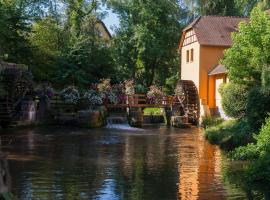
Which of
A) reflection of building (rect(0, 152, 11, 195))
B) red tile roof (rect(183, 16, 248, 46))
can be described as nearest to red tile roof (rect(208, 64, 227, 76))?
red tile roof (rect(183, 16, 248, 46))

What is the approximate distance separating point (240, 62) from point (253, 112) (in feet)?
23.0

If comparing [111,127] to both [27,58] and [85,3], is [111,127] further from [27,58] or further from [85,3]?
[85,3]

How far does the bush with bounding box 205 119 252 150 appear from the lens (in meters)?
18.6

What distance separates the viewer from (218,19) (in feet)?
112

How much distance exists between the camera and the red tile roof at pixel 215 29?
31.7 m

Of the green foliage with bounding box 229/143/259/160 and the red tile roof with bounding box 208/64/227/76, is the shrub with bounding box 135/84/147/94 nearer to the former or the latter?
the red tile roof with bounding box 208/64/227/76

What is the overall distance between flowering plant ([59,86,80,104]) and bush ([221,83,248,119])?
1183cm

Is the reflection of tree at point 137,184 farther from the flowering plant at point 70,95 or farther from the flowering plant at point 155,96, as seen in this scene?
the flowering plant at point 155,96

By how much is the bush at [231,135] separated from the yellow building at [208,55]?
8130 mm

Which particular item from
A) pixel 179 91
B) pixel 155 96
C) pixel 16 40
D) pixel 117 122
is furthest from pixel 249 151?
pixel 16 40

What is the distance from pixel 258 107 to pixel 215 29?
17.1 m

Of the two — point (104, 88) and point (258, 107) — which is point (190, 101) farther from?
point (258, 107)

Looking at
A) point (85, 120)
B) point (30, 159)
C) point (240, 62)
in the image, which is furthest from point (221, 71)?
point (30, 159)

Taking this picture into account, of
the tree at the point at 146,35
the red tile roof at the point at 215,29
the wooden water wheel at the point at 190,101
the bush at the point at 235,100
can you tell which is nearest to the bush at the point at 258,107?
the bush at the point at 235,100
